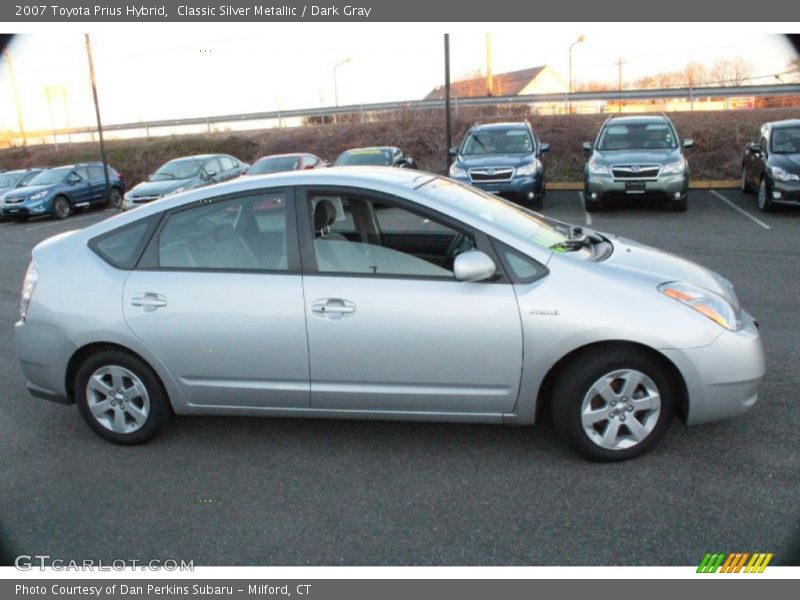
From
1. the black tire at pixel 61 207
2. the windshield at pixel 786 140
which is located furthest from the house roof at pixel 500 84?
the windshield at pixel 786 140

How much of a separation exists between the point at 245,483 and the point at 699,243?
850 centimetres

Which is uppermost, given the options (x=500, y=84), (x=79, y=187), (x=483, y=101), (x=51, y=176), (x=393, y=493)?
(x=500, y=84)

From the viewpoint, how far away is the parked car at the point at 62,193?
62.5 ft

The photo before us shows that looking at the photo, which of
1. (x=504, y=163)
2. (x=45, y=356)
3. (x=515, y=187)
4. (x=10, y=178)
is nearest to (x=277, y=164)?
(x=504, y=163)

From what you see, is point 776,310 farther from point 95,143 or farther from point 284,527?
point 95,143

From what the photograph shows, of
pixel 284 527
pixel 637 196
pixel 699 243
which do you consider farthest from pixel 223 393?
pixel 637 196

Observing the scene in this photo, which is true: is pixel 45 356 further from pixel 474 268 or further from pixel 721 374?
pixel 721 374

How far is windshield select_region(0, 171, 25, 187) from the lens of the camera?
22.8 m

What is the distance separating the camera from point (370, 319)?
3855 mm

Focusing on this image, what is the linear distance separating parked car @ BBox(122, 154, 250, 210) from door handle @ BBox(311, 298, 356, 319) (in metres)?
13.3

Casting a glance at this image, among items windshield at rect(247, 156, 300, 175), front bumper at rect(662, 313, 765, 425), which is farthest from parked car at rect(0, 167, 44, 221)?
front bumper at rect(662, 313, 765, 425)

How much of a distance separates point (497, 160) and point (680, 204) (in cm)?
356

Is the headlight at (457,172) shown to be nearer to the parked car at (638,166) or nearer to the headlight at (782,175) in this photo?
the parked car at (638,166)

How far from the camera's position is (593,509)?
345cm
